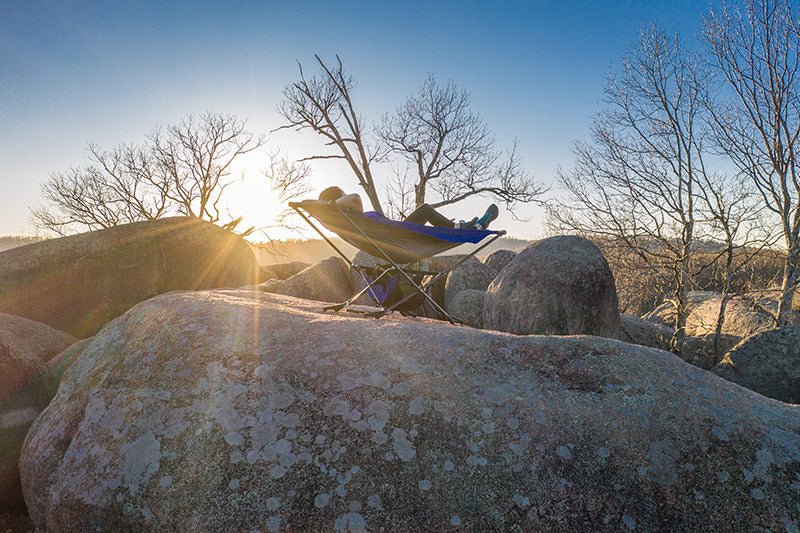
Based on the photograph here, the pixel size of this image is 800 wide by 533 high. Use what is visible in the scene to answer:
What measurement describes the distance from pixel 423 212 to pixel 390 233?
36.4 inches

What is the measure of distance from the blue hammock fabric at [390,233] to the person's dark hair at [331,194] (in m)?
0.12

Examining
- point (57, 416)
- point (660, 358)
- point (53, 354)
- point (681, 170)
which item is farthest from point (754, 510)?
point (681, 170)

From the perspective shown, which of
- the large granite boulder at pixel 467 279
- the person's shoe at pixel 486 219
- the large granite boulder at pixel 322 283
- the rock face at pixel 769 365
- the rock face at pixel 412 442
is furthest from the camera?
the large granite boulder at pixel 467 279

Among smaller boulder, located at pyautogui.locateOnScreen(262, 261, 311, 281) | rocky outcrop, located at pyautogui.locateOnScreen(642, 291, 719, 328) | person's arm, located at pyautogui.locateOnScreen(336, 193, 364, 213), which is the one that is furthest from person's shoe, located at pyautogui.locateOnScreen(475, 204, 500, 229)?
smaller boulder, located at pyautogui.locateOnScreen(262, 261, 311, 281)

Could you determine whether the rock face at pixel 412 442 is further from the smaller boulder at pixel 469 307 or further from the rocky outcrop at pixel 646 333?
the rocky outcrop at pixel 646 333

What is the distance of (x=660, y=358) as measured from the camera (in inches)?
80.0

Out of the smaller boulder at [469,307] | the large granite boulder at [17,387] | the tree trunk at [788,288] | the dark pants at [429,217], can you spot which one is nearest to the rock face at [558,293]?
the dark pants at [429,217]

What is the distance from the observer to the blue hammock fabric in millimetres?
3791

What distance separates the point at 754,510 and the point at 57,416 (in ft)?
11.2

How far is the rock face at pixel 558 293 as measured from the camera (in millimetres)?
4805

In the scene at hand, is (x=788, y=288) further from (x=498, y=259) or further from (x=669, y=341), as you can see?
(x=498, y=259)

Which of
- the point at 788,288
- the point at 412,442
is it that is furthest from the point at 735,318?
the point at 412,442

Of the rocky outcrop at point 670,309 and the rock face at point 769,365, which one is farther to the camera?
the rocky outcrop at point 670,309

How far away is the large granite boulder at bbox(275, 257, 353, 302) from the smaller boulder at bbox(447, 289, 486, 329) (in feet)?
8.55
